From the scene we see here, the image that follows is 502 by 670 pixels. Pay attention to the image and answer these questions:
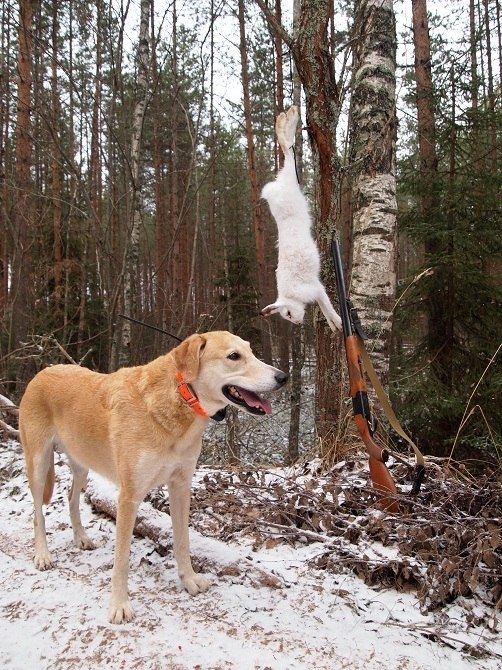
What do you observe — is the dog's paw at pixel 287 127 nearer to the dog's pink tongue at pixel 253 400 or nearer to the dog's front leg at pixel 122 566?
the dog's pink tongue at pixel 253 400

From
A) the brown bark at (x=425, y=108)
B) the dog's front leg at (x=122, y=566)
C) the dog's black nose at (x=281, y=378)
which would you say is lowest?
the dog's front leg at (x=122, y=566)

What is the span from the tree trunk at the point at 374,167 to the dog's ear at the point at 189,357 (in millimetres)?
2041

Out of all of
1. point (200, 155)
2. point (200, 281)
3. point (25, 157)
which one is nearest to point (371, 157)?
point (25, 157)

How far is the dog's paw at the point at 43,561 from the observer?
10.1ft

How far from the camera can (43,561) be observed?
3.09m

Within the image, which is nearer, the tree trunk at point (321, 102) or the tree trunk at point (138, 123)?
the tree trunk at point (321, 102)

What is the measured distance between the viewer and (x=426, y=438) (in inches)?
278

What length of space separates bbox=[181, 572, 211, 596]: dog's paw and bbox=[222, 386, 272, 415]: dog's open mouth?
43.8 inches

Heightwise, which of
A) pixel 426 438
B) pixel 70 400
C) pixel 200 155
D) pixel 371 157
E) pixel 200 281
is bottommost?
pixel 426 438

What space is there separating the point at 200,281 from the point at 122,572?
73.2 feet

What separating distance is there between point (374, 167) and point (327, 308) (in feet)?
6.15

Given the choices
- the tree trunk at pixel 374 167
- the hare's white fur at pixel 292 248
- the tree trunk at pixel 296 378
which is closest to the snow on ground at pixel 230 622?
the hare's white fur at pixel 292 248

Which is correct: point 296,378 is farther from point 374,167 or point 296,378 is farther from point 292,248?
point 292,248

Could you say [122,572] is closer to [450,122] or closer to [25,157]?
[450,122]
